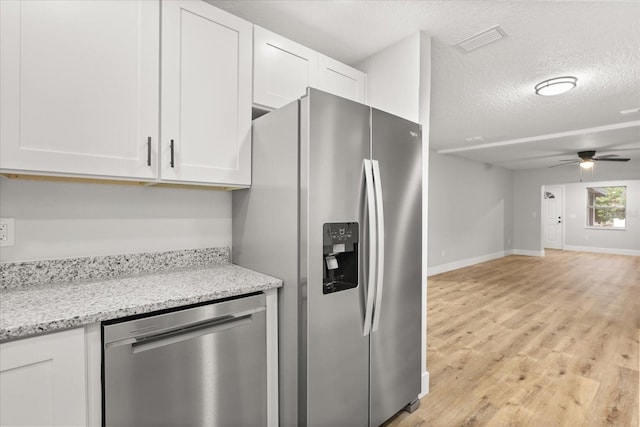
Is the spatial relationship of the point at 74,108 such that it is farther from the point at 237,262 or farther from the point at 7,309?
the point at 237,262

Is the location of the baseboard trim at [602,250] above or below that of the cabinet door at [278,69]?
below

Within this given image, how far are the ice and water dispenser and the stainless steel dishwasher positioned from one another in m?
0.35

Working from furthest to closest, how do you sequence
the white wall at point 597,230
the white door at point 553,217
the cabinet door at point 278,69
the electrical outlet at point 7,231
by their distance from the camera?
the white door at point 553,217, the white wall at point 597,230, the cabinet door at point 278,69, the electrical outlet at point 7,231

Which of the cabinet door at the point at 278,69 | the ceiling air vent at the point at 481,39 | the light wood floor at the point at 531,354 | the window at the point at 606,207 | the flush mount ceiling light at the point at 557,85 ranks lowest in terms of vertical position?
the light wood floor at the point at 531,354

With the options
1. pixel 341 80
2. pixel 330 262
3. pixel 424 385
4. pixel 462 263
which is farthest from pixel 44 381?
pixel 462 263

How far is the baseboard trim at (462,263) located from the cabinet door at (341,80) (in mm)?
4426

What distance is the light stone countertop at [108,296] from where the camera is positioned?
41.4 inches

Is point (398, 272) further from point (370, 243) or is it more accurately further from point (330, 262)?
point (330, 262)

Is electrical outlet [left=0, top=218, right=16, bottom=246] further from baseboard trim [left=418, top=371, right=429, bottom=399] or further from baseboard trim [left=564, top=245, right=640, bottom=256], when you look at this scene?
baseboard trim [left=564, top=245, right=640, bottom=256]

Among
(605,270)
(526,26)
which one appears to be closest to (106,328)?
(526,26)

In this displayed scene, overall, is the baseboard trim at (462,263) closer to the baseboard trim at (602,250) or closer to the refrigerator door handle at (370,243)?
the baseboard trim at (602,250)

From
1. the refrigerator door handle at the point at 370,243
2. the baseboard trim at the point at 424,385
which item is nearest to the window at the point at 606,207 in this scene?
the baseboard trim at the point at 424,385

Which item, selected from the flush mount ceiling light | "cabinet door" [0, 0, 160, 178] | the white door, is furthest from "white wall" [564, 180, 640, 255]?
"cabinet door" [0, 0, 160, 178]

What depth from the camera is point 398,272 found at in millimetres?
1826
